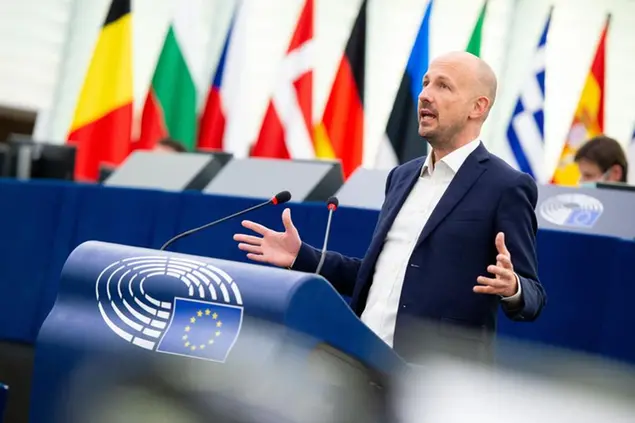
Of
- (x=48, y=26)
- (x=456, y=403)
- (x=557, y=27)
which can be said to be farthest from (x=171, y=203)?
(x=557, y=27)

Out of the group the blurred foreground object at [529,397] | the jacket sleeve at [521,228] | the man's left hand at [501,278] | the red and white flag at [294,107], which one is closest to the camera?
the blurred foreground object at [529,397]

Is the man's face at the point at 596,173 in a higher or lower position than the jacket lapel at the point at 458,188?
higher

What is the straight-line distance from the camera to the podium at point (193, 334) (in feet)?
5.05

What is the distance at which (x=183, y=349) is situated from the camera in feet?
5.39

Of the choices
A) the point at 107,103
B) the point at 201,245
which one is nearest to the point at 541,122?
the point at 107,103

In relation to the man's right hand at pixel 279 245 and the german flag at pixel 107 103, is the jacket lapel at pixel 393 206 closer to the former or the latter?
the man's right hand at pixel 279 245

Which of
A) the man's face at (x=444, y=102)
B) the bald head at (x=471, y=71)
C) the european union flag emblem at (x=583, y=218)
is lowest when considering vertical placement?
the european union flag emblem at (x=583, y=218)

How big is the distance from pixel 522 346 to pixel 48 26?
6166mm

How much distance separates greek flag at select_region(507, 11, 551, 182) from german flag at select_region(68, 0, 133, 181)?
2.79 metres

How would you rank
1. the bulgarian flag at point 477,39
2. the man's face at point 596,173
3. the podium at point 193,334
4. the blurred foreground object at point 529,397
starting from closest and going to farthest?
the blurred foreground object at point 529,397 < the podium at point 193,334 < the man's face at point 596,173 < the bulgarian flag at point 477,39

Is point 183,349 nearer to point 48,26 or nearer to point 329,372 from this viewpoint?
point 329,372

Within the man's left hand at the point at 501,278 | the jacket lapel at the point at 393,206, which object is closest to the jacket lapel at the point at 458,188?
the jacket lapel at the point at 393,206

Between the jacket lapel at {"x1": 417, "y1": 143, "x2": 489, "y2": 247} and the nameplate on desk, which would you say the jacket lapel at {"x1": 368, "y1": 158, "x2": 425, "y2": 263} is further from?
the nameplate on desk

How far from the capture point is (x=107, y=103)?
6.71 meters
